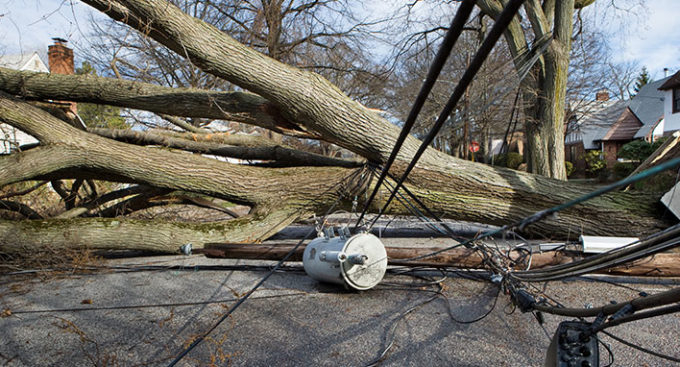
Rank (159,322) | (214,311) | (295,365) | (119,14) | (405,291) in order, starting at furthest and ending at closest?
(119,14) → (405,291) → (214,311) → (159,322) → (295,365)

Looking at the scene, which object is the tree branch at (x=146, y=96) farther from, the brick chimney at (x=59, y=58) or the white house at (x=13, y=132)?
the brick chimney at (x=59, y=58)

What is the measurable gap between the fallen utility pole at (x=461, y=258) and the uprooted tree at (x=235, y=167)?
86cm

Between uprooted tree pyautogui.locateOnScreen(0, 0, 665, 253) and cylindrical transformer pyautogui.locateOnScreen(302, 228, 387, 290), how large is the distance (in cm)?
220

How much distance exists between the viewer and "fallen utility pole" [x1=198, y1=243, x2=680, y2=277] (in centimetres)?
429

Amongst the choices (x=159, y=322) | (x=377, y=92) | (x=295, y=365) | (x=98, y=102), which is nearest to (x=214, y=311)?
(x=159, y=322)

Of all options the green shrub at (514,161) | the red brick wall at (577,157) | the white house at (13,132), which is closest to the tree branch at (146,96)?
the white house at (13,132)

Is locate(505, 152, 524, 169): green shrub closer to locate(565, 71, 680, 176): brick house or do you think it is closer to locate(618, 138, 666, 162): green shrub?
locate(565, 71, 680, 176): brick house

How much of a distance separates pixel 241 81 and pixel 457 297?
378 centimetres

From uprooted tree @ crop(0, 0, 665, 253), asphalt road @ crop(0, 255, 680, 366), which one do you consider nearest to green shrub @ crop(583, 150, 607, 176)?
uprooted tree @ crop(0, 0, 665, 253)

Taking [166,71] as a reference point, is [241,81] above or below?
below

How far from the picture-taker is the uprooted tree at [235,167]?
18.6 ft

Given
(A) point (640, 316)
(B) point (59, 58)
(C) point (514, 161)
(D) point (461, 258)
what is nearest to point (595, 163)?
(C) point (514, 161)

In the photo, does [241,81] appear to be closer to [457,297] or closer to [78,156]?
[78,156]

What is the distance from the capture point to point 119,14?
17.1 feet
